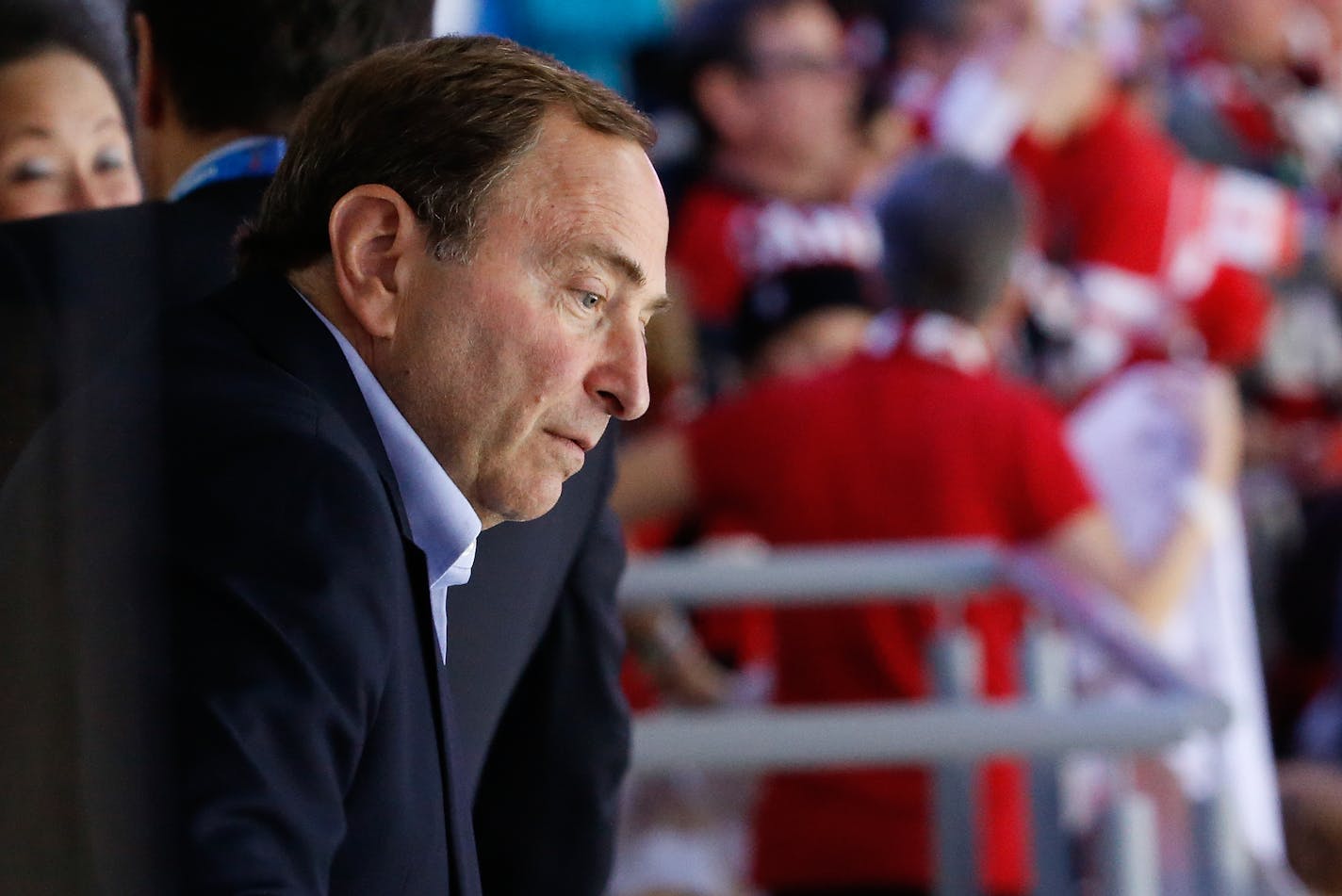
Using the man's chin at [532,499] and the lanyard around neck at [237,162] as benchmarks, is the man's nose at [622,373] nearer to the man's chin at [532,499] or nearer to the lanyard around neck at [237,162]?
the man's chin at [532,499]

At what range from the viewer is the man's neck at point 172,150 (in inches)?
53.6

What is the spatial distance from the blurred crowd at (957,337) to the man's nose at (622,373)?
19.0 inches

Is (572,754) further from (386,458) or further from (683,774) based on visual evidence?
(683,774)

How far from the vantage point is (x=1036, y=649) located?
2479 mm

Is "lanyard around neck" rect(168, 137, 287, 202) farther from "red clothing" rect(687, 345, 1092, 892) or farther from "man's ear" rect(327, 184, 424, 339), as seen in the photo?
"red clothing" rect(687, 345, 1092, 892)

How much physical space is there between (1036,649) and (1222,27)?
13.2ft

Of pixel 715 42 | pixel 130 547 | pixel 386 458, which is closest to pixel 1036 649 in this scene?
pixel 386 458

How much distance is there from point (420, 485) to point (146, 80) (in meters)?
0.54

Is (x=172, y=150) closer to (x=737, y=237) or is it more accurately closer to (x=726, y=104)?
(x=737, y=237)

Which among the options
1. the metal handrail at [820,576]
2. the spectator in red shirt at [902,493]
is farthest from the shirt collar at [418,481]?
the spectator in red shirt at [902,493]

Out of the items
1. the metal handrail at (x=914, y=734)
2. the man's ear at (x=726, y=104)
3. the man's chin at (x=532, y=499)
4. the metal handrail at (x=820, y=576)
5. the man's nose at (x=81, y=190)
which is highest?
the man's nose at (x=81, y=190)

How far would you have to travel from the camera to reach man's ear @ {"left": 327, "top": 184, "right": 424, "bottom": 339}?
0.95 metres

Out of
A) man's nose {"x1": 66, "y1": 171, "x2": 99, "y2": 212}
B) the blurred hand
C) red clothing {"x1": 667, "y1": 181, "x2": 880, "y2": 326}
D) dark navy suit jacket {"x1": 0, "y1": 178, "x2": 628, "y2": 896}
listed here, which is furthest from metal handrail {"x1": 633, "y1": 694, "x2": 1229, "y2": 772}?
red clothing {"x1": 667, "y1": 181, "x2": 880, "y2": 326}

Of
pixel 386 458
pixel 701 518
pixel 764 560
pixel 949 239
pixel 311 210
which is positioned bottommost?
pixel 701 518
